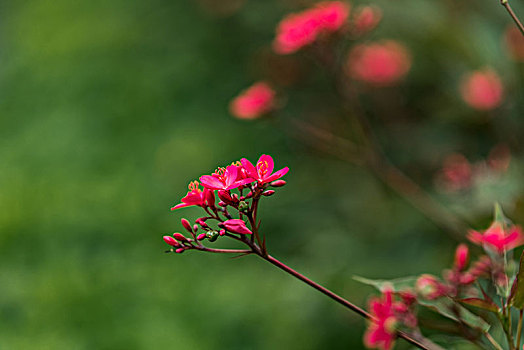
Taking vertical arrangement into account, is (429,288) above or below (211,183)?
below

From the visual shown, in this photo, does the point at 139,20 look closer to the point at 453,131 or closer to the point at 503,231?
the point at 453,131

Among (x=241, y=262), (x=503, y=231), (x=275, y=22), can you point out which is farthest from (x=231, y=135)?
(x=503, y=231)

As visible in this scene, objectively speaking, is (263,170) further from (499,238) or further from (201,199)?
(499,238)

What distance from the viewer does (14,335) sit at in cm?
190

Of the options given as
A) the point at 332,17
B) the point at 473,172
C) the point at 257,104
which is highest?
the point at 332,17

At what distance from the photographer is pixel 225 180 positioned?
2.30 ft

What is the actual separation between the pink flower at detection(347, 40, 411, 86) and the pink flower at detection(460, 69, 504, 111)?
A: 10.5 inches

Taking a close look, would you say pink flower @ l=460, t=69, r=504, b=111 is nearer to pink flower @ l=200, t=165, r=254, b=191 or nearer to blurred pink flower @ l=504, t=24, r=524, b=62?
blurred pink flower @ l=504, t=24, r=524, b=62

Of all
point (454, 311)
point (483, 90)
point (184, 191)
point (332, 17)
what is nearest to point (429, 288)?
point (454, 311)

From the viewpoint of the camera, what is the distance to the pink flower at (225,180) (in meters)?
0.68

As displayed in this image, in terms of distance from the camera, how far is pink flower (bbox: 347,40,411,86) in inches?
73.7

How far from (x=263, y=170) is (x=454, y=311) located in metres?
0.29

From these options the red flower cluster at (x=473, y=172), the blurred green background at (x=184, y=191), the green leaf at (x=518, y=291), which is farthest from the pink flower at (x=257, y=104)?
the green leaf at (x=518, y=291)

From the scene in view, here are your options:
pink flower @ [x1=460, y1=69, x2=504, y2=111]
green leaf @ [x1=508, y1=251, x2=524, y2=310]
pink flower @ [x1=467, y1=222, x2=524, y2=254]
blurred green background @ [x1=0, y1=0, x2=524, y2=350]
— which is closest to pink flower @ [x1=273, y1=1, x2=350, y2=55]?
blurred green background @ [x1=0, y1=0, x2=524, y2=350]
